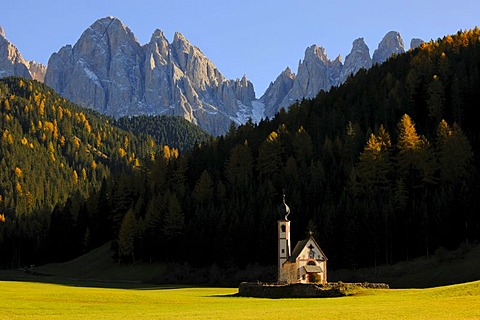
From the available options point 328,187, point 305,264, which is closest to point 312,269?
point 305,264

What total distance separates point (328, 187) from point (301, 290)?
51.4 metres

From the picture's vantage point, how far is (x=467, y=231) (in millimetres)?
98250

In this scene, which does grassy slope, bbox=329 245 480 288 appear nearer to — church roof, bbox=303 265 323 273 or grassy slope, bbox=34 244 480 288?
grassy slope, bbox=34 244 480 288

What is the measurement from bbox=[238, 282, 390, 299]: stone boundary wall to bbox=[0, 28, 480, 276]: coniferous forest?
102 ft

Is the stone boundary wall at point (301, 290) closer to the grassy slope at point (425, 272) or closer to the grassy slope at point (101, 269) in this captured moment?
the grassy slope at point (425, 272)

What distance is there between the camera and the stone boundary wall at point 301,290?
2736 inches

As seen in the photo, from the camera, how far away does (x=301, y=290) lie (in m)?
72.9

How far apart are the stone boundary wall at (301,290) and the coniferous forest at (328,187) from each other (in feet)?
102

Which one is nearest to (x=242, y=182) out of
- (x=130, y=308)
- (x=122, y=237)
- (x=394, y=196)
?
(x=122, y=237)

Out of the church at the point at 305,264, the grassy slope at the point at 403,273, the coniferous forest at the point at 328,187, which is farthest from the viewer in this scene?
the coniferous forest at the point at 328,187

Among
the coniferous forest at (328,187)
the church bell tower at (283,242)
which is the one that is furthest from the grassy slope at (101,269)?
the church bell tower at (283,242)

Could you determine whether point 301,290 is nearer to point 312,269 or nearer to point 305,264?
point 312,269

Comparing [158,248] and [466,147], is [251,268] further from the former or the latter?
[466,147]

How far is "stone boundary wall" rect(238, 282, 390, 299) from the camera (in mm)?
69500
